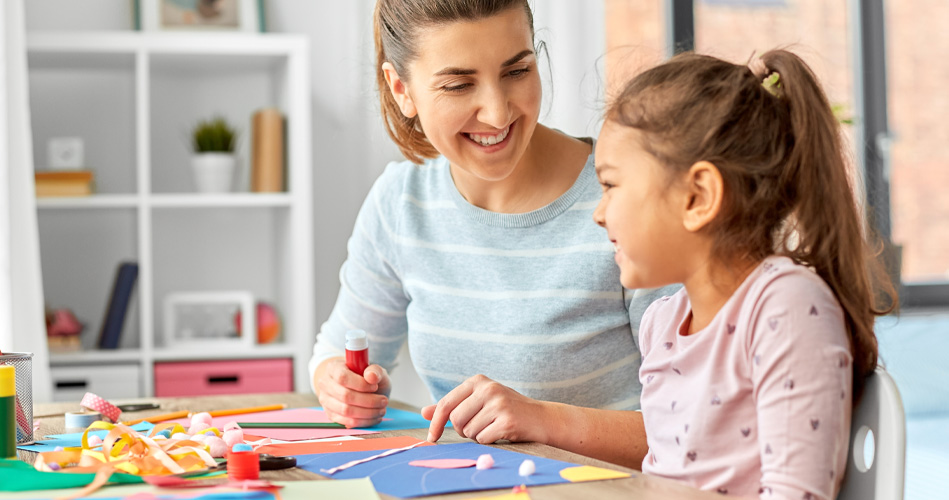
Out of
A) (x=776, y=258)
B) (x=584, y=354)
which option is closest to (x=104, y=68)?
(x=584, y=354)

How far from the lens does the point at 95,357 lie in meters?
2.40

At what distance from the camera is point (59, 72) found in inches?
105

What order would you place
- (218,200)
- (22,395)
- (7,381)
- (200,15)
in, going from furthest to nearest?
(200,15), (218,200), (22,395), (7,381)

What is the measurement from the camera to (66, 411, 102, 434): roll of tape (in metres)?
1.22

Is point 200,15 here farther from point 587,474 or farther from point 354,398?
point 587,474

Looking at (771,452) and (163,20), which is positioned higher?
(163,20)

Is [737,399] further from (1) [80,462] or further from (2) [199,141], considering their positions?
(2) [199,141]

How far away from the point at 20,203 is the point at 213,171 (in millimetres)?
527

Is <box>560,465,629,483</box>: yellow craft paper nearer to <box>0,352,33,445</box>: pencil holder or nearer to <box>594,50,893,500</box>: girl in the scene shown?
<box>594,50,893,500</box>: girl

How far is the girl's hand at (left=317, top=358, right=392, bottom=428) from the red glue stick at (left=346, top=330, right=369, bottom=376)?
0.01 meters

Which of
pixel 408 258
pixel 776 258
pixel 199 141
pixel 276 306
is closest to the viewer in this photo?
pixel 776 258

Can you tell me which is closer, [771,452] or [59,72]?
[771,452]

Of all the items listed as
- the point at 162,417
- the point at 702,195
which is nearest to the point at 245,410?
the point at 162,417

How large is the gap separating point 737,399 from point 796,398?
0.08 metres
